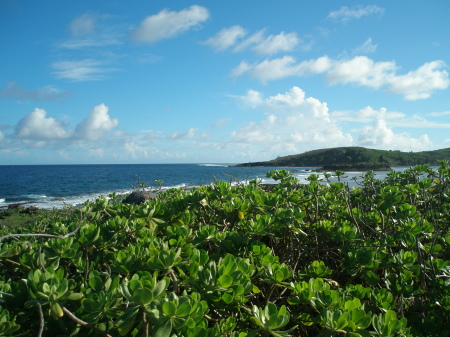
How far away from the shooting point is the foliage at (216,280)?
98 centimetres

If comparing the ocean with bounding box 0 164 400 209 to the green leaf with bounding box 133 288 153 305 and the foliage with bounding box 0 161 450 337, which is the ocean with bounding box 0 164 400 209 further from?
the green leaf with bounding box 133 288 153 305

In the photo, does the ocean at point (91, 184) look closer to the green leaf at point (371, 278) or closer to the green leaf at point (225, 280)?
the green leaf at point (371, 278)

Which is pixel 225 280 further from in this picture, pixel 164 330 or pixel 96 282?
pixel 96 282

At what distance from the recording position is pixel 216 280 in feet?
3.64

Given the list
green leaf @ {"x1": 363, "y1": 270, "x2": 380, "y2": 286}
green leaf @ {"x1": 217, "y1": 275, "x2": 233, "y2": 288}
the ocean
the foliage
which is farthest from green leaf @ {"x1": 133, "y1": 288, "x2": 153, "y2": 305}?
the ocean

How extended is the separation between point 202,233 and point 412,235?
50.7 inches

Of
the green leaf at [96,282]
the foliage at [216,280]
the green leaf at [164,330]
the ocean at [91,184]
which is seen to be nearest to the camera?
the green leaf at [164,330]

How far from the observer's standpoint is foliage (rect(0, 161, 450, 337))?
979 mm

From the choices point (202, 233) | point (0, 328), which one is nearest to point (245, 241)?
point (202, 233)

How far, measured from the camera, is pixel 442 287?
147cm

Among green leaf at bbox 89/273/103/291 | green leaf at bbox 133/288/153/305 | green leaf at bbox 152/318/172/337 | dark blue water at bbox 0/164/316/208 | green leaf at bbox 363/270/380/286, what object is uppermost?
green leaf at bbox 133/288/153/305

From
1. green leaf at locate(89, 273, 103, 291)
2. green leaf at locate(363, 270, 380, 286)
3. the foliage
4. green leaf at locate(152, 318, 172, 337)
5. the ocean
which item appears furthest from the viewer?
the ocean

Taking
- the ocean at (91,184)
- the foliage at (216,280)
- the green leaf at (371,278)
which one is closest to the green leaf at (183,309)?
the foliage at (216,280)

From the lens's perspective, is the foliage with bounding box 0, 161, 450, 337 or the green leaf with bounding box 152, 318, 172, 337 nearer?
the green leaf with bounding box 152, 318, 172, 337
